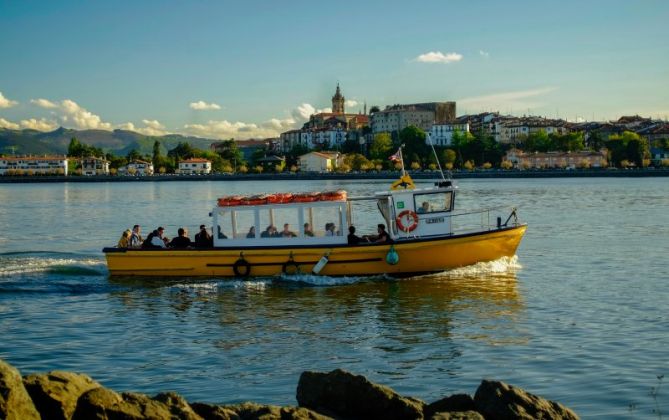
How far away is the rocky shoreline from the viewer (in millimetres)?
9367

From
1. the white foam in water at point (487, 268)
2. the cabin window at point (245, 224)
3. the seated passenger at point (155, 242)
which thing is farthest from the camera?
the seated passenger at point (155, 242)

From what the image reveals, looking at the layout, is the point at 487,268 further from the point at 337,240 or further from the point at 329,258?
the point at 329,258

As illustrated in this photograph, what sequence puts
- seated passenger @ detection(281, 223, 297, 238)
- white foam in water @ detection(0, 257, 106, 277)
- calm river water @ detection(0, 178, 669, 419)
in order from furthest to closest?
white foam in water @ detection(0, 257, 106, 277)
seated passenger @ detection(281, 223, 297, 238)
calm river water @ detection(0, 178, 669, 419)

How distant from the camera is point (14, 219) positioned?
60.8 meters

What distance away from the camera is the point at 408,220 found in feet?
81.4

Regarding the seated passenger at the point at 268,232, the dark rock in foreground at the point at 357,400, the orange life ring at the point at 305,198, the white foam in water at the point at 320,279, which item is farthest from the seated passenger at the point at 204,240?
the dark rock in foreground at the point at 357,400

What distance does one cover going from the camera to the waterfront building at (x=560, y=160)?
607 ft

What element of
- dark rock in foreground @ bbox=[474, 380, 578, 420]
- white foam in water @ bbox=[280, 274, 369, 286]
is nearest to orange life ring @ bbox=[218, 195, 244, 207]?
white foam in water @ bbox=[280, 274, 369, 286]

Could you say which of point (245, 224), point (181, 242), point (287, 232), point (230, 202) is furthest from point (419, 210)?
point (181, 242)

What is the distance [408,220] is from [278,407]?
1508cm

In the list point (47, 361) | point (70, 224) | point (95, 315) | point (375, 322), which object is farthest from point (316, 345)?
point (70, 224)

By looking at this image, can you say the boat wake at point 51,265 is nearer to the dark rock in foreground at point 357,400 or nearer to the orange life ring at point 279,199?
the orange life ring at point 279,199

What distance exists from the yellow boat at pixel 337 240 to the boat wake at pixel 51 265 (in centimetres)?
367

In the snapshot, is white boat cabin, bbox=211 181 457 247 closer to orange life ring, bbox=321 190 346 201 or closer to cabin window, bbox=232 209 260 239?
cabin window, bbox=232 209 260 239
